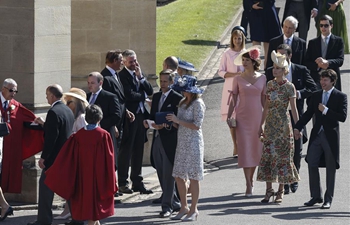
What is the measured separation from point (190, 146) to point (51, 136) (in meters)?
1.78

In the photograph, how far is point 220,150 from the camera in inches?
706

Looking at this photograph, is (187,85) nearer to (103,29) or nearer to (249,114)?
(249,114)

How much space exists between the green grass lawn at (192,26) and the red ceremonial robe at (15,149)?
8661mm

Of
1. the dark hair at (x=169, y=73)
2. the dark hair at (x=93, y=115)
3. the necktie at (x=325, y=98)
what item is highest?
the dark hair at (x=169, y=73)

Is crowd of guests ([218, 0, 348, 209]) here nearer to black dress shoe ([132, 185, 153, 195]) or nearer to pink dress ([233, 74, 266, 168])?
pink dress ([233, 74, 266, 168])

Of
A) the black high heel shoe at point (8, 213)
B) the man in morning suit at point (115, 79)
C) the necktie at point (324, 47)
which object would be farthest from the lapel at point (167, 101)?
the necktie at point (324, 47)

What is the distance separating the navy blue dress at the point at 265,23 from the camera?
20.5m

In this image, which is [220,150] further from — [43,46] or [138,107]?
[43,46]

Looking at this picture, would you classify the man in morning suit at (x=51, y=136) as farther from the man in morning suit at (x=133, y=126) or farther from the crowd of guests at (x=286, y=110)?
the crowd of guests at (x=286, y=110)

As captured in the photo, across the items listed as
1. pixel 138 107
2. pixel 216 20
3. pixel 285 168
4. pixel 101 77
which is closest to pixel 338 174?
pixel 285 168

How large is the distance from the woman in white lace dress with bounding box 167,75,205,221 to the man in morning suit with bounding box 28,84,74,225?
1358mm

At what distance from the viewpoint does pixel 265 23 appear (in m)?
20.7

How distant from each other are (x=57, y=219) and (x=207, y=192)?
100 inches

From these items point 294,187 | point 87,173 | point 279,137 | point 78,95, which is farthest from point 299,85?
point 87,173
